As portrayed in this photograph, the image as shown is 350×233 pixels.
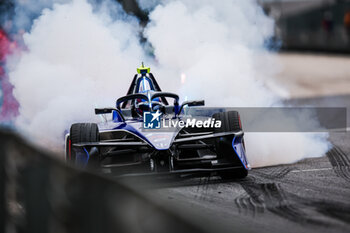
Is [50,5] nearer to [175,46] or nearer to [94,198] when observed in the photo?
[175,46]

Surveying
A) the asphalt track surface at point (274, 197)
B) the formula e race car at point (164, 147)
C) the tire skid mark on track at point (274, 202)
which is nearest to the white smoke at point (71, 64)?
the formula e race car at point (164, 147)

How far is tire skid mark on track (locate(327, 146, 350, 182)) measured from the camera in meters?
8.53

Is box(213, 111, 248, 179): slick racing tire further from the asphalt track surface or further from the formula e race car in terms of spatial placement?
the asphalt track surface

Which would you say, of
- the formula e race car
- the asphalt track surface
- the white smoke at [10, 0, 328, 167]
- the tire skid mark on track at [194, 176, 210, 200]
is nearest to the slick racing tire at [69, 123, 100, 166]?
the formula e race car

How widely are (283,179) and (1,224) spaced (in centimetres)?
444

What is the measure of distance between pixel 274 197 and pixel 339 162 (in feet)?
10.3

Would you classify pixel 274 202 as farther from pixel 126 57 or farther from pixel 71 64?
pixel 71 64

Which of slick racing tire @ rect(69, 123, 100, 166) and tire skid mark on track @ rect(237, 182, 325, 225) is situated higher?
slick racing tire @ rect(69, 123, 100, 166)

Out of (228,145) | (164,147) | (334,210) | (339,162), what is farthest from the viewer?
(339,162)

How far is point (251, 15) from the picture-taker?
608 inches

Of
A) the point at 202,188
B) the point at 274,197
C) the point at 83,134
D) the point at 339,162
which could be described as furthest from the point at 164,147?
the point at 339,162

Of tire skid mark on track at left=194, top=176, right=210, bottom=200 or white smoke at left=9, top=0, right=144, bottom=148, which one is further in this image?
white smoke at left=9, top=0, right=144, bottom=148

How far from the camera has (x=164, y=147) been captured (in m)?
7.64

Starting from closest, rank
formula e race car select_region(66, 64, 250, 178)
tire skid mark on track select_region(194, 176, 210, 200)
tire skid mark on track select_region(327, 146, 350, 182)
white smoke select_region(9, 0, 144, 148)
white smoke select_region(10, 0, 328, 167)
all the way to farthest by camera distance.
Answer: tire skid mark on track select_region(194, 176, 210, 200), formula e race car select_region(66, 64, 250, 178), tire skid mark on track select_region(327, 146, 350, 182), white smoke select_region(9, 0, 144, 148), white smoke select_region(10, 0, 328, 167)
